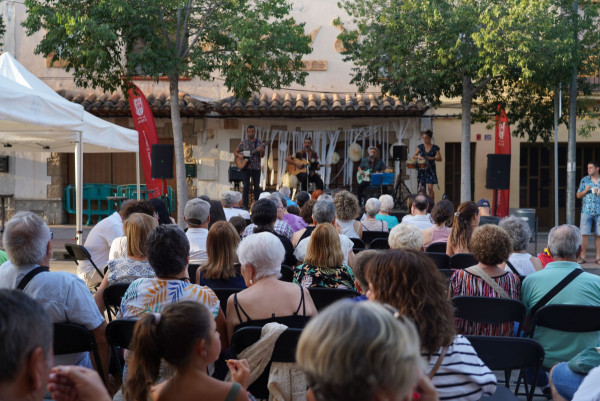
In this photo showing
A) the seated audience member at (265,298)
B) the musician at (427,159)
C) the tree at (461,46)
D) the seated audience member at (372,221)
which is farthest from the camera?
the musician at (427,159)

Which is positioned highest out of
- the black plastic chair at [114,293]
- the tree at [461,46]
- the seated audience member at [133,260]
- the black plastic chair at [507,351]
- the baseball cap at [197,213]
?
the tree at [461,46]

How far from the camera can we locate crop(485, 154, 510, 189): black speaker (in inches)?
500

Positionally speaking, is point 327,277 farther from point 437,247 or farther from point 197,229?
point 437,247

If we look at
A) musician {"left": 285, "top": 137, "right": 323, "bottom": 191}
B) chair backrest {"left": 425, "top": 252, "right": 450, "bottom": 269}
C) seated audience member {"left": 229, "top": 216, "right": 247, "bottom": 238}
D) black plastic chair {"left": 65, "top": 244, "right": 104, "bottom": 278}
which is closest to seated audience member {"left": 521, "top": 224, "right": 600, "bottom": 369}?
chair backrest {"left": 425, "top": 252, "right": 450, "bottom": 269}

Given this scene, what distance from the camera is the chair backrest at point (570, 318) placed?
3584 mm

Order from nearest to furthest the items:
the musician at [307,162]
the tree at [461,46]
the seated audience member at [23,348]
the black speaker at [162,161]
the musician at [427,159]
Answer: the seated audience member at [23,348]
the tree at [461,46]
the black speaker at [162,161]
the musician at [427,159]
the musician at [307,162]

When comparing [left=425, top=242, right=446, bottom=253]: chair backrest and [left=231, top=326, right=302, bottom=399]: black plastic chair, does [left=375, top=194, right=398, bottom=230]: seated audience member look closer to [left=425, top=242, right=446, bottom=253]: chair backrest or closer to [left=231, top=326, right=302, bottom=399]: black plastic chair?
[left=425, top=242, right=446, bottom=253]: chair backrest

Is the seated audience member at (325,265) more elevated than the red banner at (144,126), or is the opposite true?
the red banner at (144,126)

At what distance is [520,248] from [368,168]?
408 inches

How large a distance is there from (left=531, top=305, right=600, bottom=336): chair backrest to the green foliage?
9.68 m

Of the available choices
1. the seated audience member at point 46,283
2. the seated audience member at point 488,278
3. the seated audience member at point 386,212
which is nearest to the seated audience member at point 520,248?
the seated audience member at point 488,278

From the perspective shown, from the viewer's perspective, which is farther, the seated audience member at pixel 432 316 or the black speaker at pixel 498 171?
the black speaker at pixel 498 171

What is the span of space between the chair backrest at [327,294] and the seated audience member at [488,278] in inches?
24.9

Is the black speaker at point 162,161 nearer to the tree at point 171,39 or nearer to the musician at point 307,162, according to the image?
the tree at point 171,39
